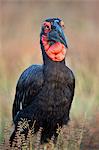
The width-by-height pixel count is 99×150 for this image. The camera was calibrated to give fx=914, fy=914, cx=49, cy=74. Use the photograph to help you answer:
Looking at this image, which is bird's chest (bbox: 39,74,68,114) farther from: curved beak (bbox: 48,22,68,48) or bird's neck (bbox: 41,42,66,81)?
curved beak (bbox: 48,22,68,48)

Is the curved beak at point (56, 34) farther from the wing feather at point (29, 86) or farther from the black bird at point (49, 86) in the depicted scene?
the wing feather at point (29, 86)

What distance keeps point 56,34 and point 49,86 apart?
44 cm

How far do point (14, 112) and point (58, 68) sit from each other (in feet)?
2.29

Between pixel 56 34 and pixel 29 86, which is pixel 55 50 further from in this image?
pixel 29 86

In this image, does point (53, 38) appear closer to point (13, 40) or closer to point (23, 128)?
point (23, 128)

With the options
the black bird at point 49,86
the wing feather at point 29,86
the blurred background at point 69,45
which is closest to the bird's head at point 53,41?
the black bird at point 49,86

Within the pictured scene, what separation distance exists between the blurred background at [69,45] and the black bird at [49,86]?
28 cm

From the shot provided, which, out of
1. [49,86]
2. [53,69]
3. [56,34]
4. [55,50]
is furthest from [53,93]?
[56,34]

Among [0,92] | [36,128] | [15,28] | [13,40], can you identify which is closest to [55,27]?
[36,128]

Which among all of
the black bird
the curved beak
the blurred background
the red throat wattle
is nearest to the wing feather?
the black bird

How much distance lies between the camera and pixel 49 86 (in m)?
7.67

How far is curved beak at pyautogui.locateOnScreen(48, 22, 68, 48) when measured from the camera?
7648mm

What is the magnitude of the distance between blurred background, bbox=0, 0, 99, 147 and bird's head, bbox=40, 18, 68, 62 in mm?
601

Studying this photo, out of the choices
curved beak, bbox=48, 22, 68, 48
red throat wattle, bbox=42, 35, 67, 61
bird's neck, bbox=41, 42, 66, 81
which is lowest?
bird's neck, bbox=41, 42, 66, 81
